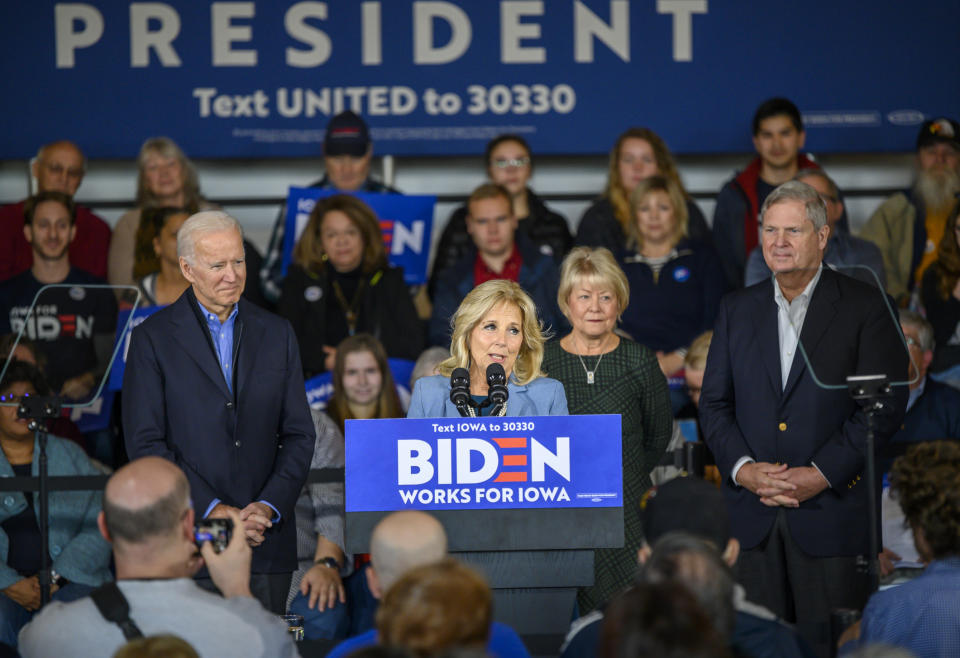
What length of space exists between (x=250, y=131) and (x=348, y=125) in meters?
0.91

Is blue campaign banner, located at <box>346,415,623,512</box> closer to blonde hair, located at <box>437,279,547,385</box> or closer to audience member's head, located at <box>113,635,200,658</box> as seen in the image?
blonde hair, located at <box>437,279,547,385</box>

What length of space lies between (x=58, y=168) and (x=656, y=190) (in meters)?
3.08

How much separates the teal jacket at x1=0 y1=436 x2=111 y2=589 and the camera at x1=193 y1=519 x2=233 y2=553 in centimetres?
211

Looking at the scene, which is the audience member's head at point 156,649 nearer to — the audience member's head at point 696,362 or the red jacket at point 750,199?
the audience member's head at point 696,362

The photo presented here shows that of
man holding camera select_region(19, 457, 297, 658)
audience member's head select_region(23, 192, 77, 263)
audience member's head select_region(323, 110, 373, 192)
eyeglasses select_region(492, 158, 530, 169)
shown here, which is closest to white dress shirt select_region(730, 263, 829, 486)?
man holding camera select_region(19, 457, 297, 658)

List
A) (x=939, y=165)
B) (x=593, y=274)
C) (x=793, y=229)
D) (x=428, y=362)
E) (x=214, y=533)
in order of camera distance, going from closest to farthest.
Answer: (x=214, y=533)
(x=793, y=229)
(x=593, y=274)
(x=428, y=362)
(x=939, y=165)

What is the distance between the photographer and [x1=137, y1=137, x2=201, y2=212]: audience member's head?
7.04m

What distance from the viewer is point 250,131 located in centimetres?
775

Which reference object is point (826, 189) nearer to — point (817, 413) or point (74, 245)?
point (817, 413)

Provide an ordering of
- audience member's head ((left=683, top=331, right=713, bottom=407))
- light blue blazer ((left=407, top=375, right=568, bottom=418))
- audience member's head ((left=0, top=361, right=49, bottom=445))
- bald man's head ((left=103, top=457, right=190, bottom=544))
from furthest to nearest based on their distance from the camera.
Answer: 1. audience member's head ((left=683, top=331, right=713, bottom=407))
2. audience member's head ((left=0, top=361, right=49, bottom=445))
3. light blue blazer ((left=407, top=375, right=568, bottom=418))
4. bald man's head ((left=103, top=457, right=190, bottom=544))

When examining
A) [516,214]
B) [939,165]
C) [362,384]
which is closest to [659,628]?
[362,384]

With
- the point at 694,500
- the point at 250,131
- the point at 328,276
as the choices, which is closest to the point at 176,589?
the point at 694,500

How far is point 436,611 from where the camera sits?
2502mm

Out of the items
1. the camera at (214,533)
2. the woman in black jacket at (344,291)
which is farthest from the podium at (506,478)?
the woman in black jacket at (344,291)
